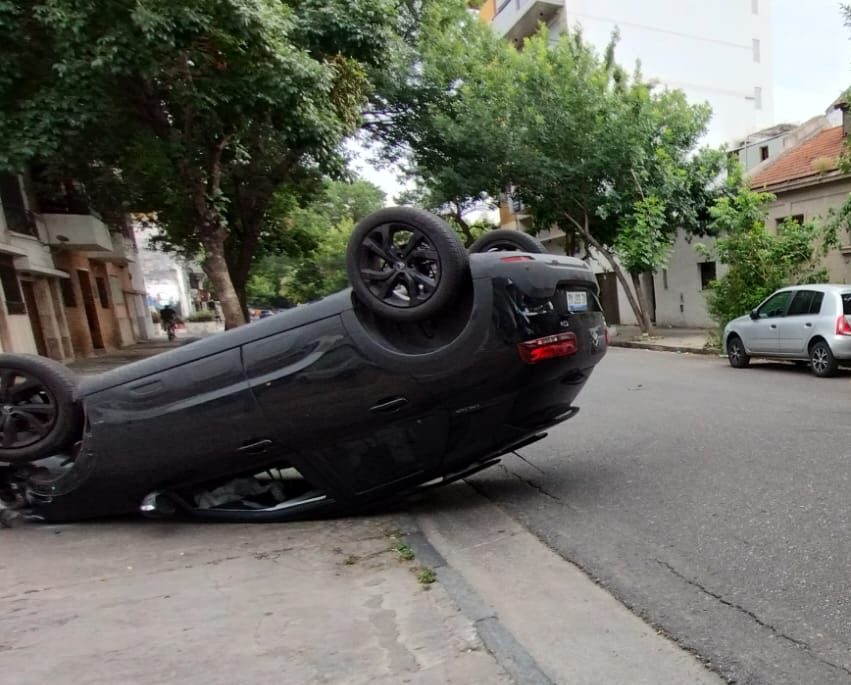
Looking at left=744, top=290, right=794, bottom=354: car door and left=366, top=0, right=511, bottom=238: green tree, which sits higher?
left=366, top=0, right=511, bottom=238: green tree

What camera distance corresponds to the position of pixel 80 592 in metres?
3.29

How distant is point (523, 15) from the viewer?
26.9 meters

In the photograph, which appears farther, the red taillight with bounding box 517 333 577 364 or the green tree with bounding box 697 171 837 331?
the green tree with bounding box 697 171 837 331

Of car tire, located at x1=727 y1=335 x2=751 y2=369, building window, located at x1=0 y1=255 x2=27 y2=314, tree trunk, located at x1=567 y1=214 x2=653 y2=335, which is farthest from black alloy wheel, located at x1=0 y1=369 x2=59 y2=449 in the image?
tree trunk, located at x1=567 y1=214 x2=653 y2=335

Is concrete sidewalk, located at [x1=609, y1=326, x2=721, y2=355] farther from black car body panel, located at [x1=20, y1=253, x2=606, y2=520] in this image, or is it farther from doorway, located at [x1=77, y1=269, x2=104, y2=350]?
doorway, located at [x1=77, y1=269, x2=104, y2=350]

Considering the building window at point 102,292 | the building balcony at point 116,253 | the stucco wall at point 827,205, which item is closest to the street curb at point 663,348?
the stucco wall at point 827,205

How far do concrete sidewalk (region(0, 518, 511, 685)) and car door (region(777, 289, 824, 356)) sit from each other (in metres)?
8.47

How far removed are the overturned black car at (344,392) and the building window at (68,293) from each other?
1949cm

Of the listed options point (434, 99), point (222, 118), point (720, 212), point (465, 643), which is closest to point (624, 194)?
point (720, 212)

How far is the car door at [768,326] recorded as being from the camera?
10.1 m

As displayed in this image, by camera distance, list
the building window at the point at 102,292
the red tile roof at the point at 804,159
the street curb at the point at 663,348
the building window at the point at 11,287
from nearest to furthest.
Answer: the street curb at the point at 663,348 → the building window at the point at 11,287 → the red tile roof at the point at 804,159 → the building window at the point at 102,292

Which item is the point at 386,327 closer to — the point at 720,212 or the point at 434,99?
the point at 720,212

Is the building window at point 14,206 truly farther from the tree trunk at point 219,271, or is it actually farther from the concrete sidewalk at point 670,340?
the concrete sidewalk at point 670,340

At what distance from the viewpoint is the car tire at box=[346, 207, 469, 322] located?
353 cm
